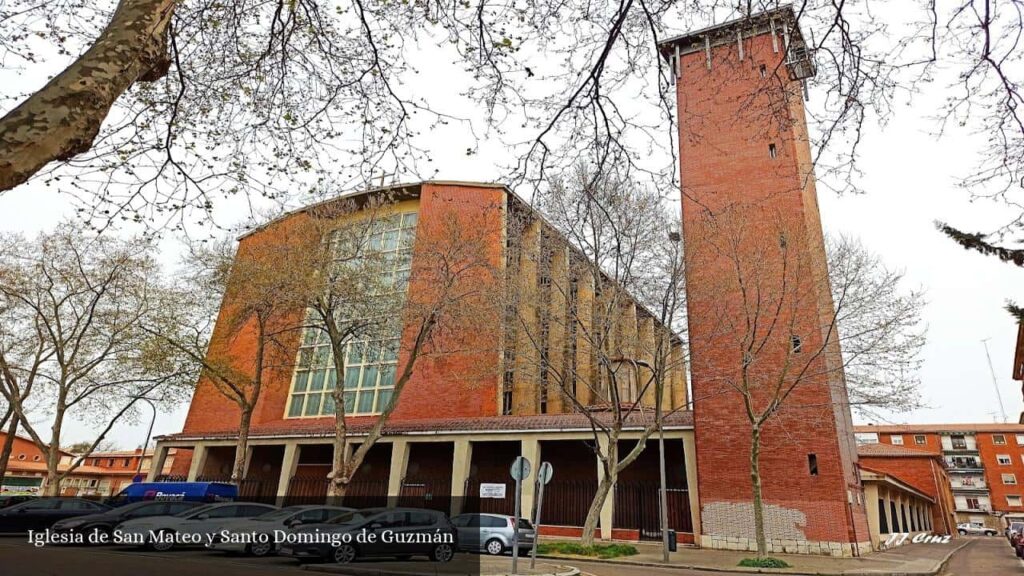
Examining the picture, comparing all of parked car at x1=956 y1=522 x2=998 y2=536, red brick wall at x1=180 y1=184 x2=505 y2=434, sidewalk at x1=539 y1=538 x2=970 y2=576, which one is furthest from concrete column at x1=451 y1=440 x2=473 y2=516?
parked car at x1=956 y1=522 x2=998 y2=536

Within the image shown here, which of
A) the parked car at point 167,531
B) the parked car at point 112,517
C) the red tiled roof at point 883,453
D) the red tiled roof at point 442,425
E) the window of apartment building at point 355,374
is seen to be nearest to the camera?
the parked car at point 167,531

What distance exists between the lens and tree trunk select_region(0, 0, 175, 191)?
11.4 feet

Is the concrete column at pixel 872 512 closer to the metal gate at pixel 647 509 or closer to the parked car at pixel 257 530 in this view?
the metal gate at pixel 647 509

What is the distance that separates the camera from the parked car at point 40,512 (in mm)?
17406

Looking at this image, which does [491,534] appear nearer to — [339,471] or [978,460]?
[339,471]

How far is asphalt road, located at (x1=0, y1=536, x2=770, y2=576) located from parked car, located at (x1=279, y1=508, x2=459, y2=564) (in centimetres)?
44

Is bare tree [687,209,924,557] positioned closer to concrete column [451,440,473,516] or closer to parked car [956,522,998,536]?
concrete column [451,440,473,516]

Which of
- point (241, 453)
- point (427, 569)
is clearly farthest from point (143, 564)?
point (241, 453)

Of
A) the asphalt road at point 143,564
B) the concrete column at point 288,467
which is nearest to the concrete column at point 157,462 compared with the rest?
the concrete column at point 288,467

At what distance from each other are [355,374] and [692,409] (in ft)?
55.2

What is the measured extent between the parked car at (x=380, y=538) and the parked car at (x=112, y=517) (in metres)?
4.58

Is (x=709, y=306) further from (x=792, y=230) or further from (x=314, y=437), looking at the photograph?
(x=314, y=437)

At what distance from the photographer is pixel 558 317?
19188 millimetres

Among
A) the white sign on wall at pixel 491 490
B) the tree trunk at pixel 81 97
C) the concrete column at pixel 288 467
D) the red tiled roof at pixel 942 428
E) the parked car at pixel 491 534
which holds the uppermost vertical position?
the red tiled roof at pixel 942 428
